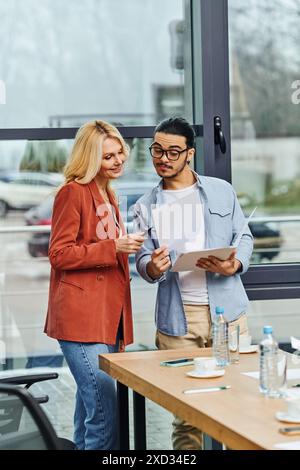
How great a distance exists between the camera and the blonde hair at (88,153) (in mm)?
4027

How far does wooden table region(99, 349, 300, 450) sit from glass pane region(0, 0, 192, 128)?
1576 mm

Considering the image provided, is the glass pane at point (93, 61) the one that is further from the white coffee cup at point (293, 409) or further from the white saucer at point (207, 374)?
the white coffee cup at point (293, 409)

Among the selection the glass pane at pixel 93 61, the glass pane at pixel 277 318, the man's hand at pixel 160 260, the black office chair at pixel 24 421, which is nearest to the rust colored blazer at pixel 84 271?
the man's hand at pixel 160 260

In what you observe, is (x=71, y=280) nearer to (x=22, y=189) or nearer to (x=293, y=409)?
(x=22, y=189)

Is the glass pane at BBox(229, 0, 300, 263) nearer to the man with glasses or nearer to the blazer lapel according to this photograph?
the man with glasses

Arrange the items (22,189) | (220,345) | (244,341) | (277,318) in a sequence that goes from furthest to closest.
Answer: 1. (277,318)
2. (22,189)
3. (244,341)
4. (220,345)

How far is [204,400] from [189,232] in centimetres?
138

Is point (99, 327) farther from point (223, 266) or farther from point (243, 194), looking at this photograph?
point (243, 194)

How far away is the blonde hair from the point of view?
403 centimetres

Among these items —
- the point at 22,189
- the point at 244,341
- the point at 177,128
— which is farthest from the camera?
the point at 22,189

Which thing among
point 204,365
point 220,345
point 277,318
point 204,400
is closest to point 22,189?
point 277,318

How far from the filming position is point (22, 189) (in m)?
4.91

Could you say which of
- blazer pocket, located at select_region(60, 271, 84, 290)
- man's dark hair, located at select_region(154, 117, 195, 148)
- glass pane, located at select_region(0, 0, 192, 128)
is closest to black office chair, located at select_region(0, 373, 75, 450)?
blazer pocket, located at select_region(60, 271, 84, 290)
